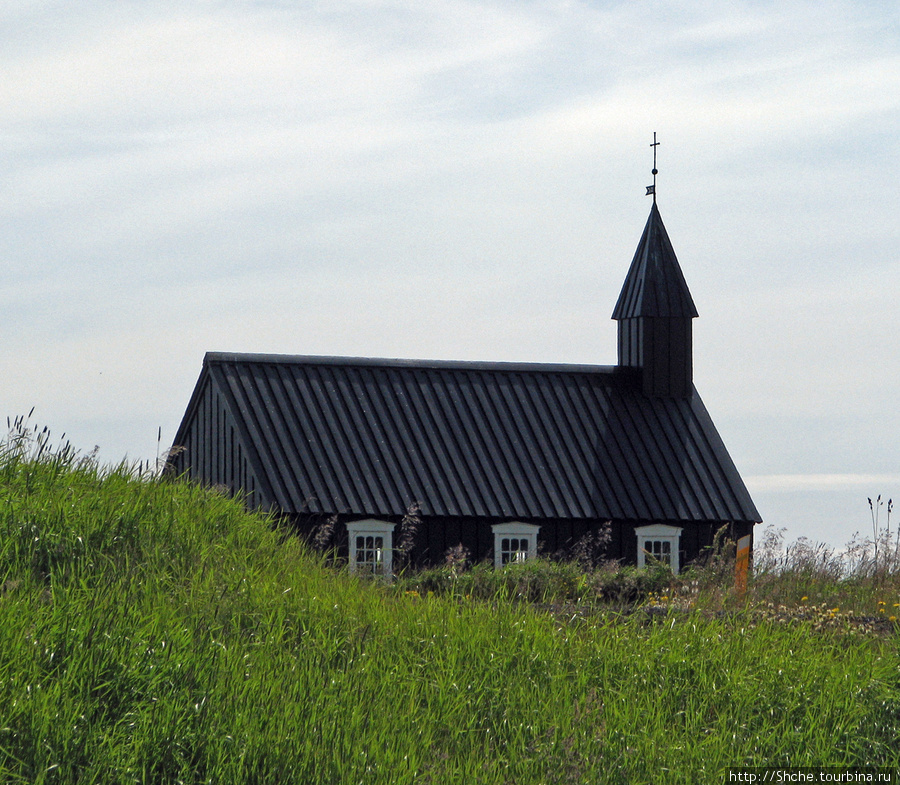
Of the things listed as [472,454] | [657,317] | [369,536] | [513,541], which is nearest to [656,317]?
[657,317]

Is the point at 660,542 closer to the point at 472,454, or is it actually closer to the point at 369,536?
the point at 472,454

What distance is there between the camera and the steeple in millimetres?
27859

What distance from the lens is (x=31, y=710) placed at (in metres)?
7.04

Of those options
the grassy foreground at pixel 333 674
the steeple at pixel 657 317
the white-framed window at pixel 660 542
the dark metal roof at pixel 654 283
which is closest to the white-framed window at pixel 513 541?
the white-framed window at pixel 660 542

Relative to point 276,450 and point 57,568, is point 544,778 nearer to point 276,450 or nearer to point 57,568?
point 57,568

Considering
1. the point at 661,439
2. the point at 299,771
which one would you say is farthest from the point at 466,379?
the point at 299,771

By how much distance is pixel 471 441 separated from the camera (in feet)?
80.3

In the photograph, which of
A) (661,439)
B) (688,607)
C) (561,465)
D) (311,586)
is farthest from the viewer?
(661,439)

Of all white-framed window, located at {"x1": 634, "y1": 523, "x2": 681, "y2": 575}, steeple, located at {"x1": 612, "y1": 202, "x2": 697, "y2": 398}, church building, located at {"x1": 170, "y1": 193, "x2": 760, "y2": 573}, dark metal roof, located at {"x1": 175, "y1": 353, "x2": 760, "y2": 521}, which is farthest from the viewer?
steeple, located at {"x1": 612, "y1": 202, "x2": 697, "y2": 398}

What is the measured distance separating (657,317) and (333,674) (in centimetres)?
2101

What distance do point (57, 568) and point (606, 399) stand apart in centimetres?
1868

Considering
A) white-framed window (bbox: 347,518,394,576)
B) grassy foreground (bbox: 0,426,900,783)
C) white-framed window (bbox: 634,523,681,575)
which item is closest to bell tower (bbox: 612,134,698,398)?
white-framed window (bbox: 634,523,681,575)

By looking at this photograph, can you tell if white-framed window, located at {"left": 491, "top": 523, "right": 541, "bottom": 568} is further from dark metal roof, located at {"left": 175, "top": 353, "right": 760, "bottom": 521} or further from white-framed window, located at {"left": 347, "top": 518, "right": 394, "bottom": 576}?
white-framed window, located at {"left": 347, "top": 518, "right": 394, "bottom": 576}

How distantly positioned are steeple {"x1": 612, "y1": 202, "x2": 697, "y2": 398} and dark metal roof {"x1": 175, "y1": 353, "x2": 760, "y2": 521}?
0.69 metres
